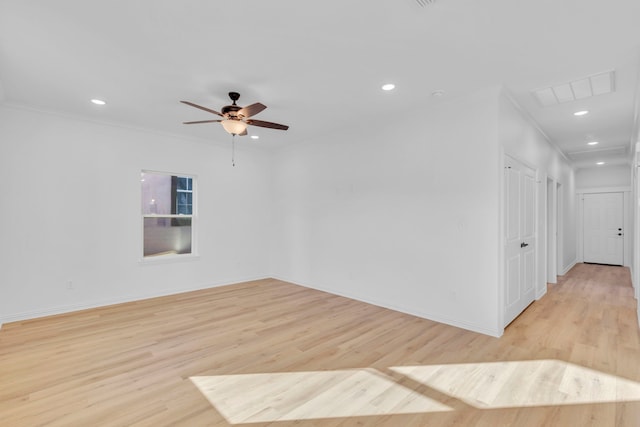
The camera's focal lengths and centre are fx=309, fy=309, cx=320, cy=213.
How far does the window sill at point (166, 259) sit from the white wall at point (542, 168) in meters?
5.14

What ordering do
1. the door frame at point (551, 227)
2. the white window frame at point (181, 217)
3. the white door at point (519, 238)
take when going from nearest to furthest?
the white door at point (519, 238) → the white window frame at point (181, 217) → the door frame at point (551, 227)

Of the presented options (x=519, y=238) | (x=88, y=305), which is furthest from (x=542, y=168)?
(x=88, y=305)

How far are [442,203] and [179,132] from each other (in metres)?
4.38

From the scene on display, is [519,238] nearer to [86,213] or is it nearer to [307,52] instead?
[307,52]

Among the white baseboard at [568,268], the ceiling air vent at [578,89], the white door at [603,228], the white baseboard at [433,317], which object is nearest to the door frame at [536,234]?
the white baseboard at [433,317]

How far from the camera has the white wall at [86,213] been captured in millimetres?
4020

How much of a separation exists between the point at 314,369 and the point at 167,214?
13.2 ft

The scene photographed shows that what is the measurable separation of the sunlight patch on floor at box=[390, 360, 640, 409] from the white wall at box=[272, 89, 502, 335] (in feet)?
2.49

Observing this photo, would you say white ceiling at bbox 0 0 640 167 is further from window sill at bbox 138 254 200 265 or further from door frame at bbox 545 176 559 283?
window sill at bbox 138 254 200 265

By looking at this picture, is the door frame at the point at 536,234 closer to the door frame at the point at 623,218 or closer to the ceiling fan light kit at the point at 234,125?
the ceiling fan light kit at the point at 234,125

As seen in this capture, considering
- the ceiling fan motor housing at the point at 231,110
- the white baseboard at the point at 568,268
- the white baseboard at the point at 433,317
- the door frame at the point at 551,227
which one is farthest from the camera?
the white baseboard at the point at 568,268

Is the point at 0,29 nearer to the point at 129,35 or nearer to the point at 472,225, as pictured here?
the point at 129,35

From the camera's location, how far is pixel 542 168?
16.6ft

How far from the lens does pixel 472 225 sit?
3.66 m
